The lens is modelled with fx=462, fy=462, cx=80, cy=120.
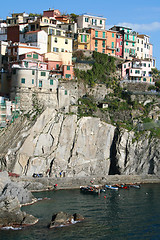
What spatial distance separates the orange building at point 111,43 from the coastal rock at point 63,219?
53.5m

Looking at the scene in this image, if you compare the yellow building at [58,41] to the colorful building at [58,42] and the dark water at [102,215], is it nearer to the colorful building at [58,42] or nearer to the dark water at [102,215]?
the colorful building at [58,42]

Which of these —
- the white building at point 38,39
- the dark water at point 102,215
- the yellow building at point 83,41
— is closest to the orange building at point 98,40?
the yellow building at point 83,41

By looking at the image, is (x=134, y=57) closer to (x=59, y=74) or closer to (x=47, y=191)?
(x=59, y=74)

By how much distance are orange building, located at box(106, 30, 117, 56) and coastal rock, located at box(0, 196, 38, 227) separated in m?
53.5

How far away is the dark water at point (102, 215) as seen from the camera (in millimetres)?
52719

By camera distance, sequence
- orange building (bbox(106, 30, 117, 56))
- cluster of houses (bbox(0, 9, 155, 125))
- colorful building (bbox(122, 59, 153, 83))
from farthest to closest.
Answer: orange building (bbox(106, 30, 117, 56)), colorful building (bbox(122, 59, 153, 83)), cluster of houses (bbox(0, 9, 155, 125))

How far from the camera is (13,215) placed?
56.9 meters

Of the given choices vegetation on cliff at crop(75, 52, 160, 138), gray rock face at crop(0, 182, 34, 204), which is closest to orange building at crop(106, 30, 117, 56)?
vegetation on cliff at crop(75, 52, 160, 138)

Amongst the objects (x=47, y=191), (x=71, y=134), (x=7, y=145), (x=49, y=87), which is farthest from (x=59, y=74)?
(x=47, y=191)

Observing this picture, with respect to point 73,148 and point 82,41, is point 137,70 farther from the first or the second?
point 73,148

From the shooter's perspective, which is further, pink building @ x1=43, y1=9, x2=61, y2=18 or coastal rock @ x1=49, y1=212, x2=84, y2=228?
pink building @ x1=43, y1=9, x2=61, y2=18

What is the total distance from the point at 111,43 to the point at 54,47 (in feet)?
52.3

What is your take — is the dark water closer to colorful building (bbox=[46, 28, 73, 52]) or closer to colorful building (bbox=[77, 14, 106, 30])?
colorful building (bbox=[46, 28, 73, 52])

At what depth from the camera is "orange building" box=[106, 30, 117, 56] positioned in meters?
104
